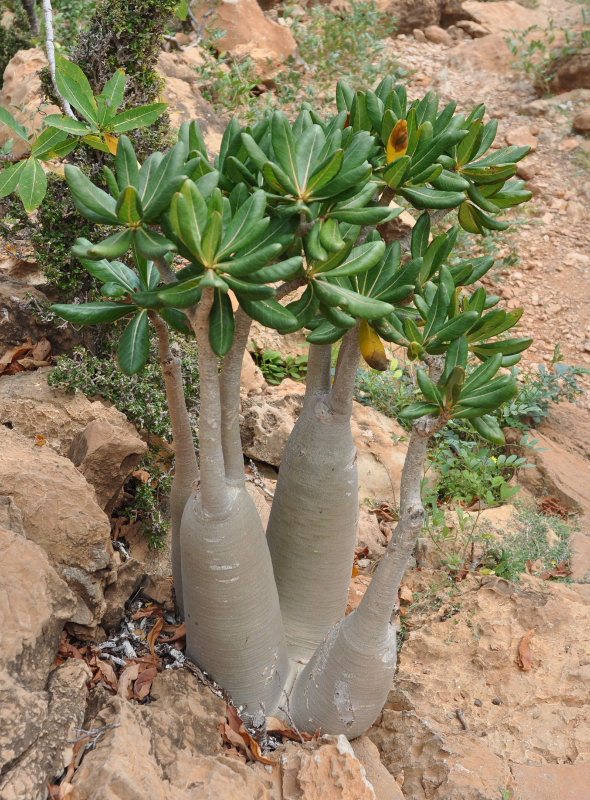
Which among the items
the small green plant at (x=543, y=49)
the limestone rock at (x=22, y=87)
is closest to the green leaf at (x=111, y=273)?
the limestone rock at (x=22, y=87)

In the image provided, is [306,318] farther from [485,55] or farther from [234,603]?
[485,55]

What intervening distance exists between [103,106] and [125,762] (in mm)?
1570

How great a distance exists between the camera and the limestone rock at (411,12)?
8578 mm

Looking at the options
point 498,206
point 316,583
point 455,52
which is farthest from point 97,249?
point 455,52

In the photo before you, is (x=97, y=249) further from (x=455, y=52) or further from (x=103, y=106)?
(x=455, y=52)

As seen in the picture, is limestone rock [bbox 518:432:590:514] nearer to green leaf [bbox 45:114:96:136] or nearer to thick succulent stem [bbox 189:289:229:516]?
thick succulent stem [bbox 189:289:229:516]

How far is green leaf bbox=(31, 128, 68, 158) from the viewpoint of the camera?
1857 mm

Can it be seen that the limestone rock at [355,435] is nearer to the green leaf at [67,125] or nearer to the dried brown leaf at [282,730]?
the dried brown leaf at [282,730]

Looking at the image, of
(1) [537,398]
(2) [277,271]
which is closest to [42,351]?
(2) [277,271]

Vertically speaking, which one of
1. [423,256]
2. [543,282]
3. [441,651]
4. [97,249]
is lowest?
[543,282]

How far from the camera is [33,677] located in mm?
1711

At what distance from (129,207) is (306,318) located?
450 mm

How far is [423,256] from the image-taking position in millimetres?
1740

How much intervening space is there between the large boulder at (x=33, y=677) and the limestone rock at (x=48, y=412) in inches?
38.6
